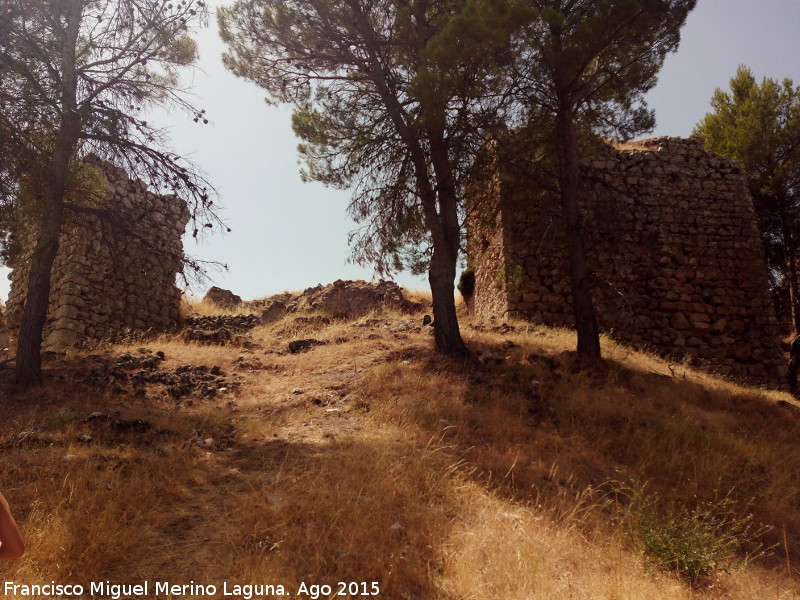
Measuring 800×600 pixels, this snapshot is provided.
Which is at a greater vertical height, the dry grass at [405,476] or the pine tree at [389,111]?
the pine tree at [389,111]

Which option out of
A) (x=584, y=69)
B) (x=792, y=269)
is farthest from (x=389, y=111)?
(x=792, y=269)

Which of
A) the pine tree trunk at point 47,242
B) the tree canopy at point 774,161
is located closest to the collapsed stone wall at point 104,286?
the pine tree trunk at point 47,242

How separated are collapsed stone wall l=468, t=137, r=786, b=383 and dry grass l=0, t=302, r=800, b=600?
127 inches

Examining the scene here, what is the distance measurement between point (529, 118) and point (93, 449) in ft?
29.0

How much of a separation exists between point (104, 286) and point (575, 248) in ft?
32.1

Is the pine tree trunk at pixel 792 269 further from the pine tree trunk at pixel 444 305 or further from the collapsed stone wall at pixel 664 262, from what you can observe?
the pine tree trunk at pixel 444 305

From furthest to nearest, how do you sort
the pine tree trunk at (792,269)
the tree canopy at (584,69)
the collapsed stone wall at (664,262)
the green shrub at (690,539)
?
the pine tree trunk at (792,269), the collapsed stone wall at (664,262), the tree canopy at (584,69), the green shrub at (690,539)

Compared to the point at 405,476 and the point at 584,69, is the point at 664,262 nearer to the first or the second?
A: the point at 584,69

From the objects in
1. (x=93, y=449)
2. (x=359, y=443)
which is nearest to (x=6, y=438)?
(x=93, y=449)

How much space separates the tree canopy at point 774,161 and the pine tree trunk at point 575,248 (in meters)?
9.08

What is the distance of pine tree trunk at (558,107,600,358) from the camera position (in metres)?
10.0

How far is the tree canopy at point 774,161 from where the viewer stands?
17.3 m

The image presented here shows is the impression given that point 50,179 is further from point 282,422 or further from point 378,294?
point 378,294

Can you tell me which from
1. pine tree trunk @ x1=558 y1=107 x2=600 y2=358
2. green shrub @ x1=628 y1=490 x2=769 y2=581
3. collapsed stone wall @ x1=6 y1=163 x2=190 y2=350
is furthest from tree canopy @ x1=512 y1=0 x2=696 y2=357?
collapsed stone wall @ x1=6 y1=163 x2=190 y2=350
